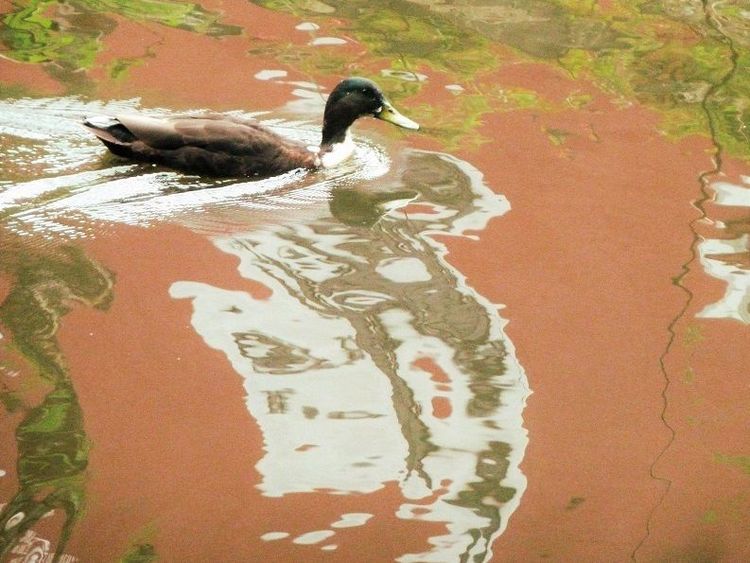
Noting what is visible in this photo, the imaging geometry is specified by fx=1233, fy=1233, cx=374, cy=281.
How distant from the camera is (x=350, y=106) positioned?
7680 millimetres

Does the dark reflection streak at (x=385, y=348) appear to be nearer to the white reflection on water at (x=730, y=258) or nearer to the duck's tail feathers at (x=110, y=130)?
the duck's tail feathers at (x=110, y=130)

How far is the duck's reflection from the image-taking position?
14.8 feet

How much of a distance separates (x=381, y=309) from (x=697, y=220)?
2.10 meters

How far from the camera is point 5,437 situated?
177 inches

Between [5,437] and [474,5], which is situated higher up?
[474,5]

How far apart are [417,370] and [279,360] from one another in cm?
58

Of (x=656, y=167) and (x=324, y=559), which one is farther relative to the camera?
(x=656, y=167)

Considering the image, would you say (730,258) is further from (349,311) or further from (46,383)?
(46,383)

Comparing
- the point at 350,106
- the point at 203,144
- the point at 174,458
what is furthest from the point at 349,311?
the point at 350,106

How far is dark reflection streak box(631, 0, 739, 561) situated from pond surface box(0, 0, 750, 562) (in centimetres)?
2

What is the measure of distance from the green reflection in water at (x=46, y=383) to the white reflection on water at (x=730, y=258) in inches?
115

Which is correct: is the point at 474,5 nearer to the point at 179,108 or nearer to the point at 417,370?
the point at 179,108

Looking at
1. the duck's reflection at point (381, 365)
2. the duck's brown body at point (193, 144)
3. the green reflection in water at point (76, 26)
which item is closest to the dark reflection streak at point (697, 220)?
the duck's reflection at point (381, 365)

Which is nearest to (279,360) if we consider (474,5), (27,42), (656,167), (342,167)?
(342,167)
